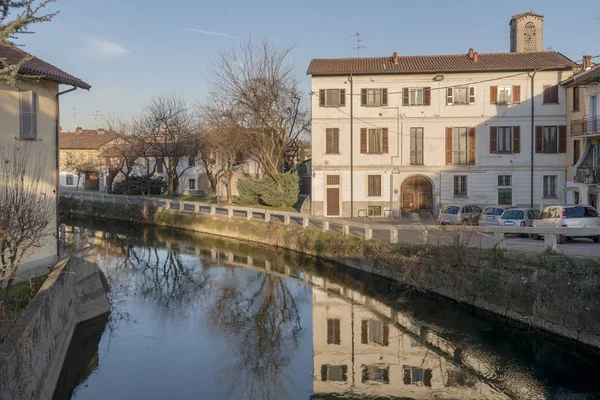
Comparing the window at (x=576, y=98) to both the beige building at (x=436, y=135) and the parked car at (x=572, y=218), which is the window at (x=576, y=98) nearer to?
the beige building at (x=436, y=135)

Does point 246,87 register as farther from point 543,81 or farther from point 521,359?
point 521,359

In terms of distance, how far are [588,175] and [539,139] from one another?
513 cm

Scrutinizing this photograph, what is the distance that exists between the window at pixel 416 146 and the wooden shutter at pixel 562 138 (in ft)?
25.9

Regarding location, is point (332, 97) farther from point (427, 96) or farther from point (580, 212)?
point (580, 212)

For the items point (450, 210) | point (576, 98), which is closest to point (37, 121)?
point (450, 210)

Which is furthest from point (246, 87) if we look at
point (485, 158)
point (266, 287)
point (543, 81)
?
point (266, 287)

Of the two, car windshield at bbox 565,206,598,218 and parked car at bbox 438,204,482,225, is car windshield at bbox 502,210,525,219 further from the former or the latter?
parked car at bbox 438,204,482,225

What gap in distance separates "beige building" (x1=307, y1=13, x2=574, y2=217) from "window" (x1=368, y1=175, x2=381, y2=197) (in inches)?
2.4

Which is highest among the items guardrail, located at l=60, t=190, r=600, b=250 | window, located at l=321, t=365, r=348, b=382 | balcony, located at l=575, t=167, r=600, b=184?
balcony, located at l=575, t=167, r=600, b=184

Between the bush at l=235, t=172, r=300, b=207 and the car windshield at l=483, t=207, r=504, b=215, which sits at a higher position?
the bush at l=235, t=172, r=300, b=207

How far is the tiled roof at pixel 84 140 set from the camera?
65.8m

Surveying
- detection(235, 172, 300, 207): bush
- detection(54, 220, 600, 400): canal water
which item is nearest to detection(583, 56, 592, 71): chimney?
detection(235, 172, 300, 207): bush

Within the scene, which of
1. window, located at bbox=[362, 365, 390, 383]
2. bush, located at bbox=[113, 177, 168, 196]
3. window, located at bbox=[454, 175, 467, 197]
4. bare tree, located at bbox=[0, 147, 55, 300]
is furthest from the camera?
bush, located at bbox=[113, 177, 168, 196]

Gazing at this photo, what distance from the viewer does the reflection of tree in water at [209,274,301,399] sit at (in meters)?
12.6
